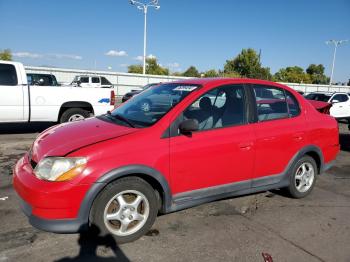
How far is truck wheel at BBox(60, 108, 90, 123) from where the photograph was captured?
9.17 m

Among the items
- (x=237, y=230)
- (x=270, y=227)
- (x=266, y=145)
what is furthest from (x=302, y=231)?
(x=266, y=145)

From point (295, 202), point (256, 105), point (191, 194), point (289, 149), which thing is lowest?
point (295, 202)

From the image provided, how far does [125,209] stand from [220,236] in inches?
44.1

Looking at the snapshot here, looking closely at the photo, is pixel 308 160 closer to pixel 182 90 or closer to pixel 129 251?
pixel 182 90

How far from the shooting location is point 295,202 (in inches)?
193

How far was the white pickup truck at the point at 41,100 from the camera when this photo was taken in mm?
8317

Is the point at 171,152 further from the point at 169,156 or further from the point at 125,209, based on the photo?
the point at 125,209

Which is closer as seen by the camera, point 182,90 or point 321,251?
point 321,251

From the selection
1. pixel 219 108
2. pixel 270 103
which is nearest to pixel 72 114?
pixel 219 108

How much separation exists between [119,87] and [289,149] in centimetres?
3091

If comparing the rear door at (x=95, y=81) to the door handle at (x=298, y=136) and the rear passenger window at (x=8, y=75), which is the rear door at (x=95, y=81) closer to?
the rear passenger window at (x=8, y=75)

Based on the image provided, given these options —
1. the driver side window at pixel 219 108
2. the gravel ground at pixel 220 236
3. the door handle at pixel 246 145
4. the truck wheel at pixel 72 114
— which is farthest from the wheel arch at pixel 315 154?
the truck wheel at pixel 72 114

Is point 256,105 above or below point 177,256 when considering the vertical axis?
above

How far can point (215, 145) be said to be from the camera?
3855 mm
